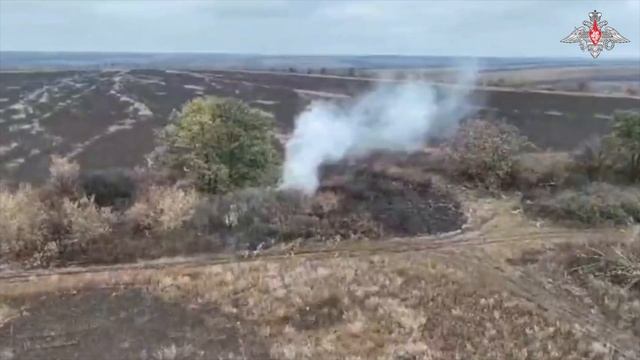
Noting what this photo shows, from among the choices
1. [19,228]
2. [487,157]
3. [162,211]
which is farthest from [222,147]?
[487,157]

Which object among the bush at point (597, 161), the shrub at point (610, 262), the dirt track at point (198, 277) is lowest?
the dirt track at point (198, 277)

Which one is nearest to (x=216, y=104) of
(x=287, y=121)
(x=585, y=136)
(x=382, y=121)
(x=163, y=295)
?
(x=163, y=295)

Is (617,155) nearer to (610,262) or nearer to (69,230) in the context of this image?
(610,262)

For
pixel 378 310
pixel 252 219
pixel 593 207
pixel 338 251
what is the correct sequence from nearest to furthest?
pixel 378 310
pixel 338 251
pixel 252 219
pixel 593 207

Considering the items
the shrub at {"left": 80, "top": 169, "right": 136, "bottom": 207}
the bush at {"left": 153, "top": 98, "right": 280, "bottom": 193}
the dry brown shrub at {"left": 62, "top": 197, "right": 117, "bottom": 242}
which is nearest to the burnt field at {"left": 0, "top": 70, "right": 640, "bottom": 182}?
the shrub at {"left": 80, "top": 169, "right": 136, "bottom": 207}

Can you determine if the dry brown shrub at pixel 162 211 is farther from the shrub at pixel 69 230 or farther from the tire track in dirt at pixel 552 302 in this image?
the tire track in dirt at pixel 552 302

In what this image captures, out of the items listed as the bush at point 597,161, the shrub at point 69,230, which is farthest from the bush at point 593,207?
the shrub at point 69,230

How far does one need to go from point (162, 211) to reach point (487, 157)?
14833 millimetres

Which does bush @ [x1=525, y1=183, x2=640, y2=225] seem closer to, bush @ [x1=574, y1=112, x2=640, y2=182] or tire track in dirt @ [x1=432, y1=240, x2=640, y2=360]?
bush @ [x1=574, y1=112, x2=640, y2=182]

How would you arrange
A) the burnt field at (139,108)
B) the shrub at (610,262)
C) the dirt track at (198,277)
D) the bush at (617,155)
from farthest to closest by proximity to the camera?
the burnt field at (139,108) → the bush at (617,155) → the shrub at (610,262) → the dirt track at (198,277)

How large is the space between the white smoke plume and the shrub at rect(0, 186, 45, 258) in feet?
30.2

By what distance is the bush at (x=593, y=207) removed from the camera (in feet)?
78.6

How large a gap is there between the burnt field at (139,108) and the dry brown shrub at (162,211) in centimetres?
921

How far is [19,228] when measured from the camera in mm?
20328
